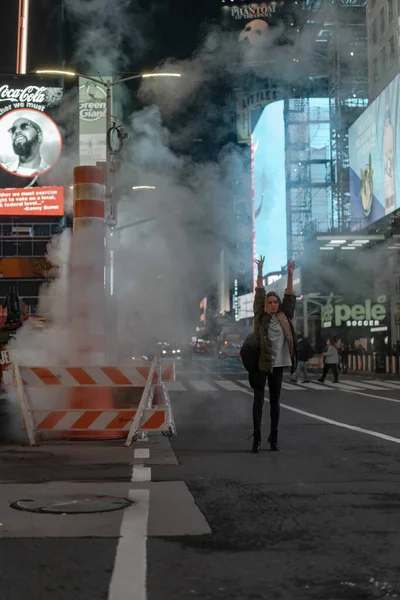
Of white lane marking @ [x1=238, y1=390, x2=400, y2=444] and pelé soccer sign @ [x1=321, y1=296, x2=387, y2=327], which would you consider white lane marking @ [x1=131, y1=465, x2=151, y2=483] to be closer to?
white lane marking @ [x1=238, y1=390, x2=400, y2=444]

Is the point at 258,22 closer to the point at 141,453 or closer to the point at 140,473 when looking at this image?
the point at 141,453

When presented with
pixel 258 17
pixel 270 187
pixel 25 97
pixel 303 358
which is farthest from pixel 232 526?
pixel 258 17

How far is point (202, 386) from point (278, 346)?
50.6ft

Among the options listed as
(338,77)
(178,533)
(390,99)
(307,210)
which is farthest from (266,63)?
(178,533)

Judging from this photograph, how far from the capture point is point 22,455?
8453 millimetres

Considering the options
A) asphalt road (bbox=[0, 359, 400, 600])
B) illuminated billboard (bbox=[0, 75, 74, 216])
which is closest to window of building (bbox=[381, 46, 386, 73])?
illuminated billboard (bbox=[0, 75, 74, 216])

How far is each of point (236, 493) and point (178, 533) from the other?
1.42 metres

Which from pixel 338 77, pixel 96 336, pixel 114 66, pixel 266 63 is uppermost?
pixel 266 63

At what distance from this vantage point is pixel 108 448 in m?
9.04

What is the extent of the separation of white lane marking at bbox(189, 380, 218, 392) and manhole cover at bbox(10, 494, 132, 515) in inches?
646

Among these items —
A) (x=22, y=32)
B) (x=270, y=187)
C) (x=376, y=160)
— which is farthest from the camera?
(x=270, y=187)

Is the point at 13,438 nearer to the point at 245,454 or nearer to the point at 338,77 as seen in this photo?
the point at 245,454

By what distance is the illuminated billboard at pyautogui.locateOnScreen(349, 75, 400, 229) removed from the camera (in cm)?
3775

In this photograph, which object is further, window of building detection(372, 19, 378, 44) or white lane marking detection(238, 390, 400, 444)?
window of building detection(372, 19, 378, 44)
